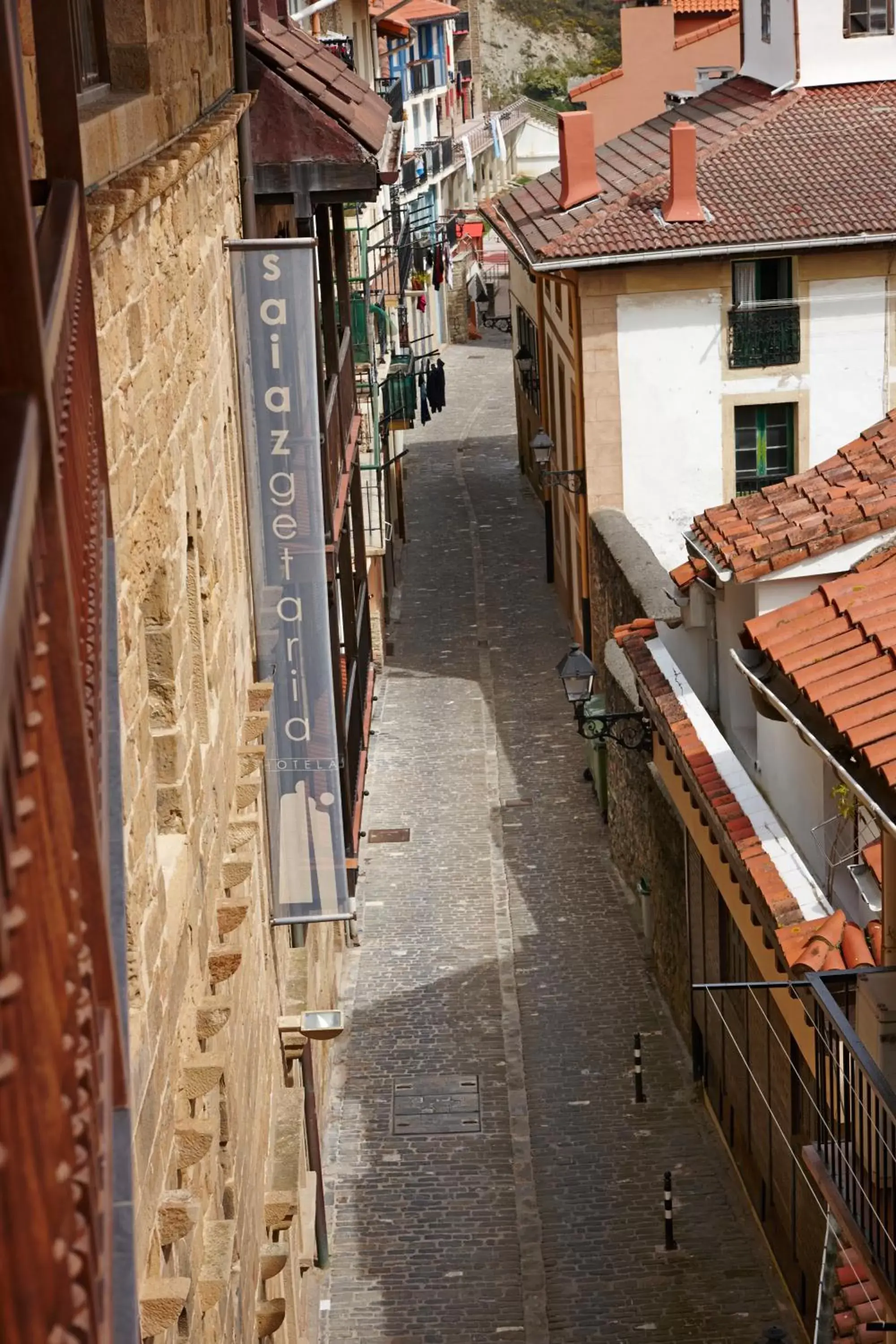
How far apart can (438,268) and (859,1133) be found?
1699 inches

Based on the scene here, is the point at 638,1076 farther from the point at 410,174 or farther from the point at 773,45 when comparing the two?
the point at 410,174

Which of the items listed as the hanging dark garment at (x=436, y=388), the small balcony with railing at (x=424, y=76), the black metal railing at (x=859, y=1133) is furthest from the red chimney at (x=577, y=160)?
the small balcony with railing at (x=424, y=76)

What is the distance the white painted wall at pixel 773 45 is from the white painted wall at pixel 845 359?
4.73 metres

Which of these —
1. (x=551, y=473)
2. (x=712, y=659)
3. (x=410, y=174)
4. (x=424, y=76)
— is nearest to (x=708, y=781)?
(x=712, y=659)

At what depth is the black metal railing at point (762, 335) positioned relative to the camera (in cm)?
2578

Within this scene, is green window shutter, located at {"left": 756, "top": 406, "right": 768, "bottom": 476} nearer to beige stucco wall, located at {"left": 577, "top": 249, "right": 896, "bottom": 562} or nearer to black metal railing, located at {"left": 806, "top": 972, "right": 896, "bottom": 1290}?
beige stucco wall, located at {"left": 577, "top": 249, "right": 896, "bottom": 562}

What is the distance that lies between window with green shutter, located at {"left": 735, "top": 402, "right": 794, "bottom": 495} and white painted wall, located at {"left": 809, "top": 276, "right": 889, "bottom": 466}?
319 mm

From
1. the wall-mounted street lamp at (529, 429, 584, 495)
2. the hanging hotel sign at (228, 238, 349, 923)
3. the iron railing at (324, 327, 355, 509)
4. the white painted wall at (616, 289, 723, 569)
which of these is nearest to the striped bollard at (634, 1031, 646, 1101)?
the iron railing at (324, 327, 355, 509)

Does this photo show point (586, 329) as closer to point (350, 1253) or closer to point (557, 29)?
point (350, 1253)

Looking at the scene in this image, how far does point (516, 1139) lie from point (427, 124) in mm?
48716

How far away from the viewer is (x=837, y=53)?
2867 cm

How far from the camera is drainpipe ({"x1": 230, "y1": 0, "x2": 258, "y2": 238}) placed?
11508mm

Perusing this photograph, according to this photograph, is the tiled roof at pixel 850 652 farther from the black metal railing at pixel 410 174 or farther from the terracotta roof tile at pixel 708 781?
the black metal railing at pixel 410 174

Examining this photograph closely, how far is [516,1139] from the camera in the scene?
656 inches
